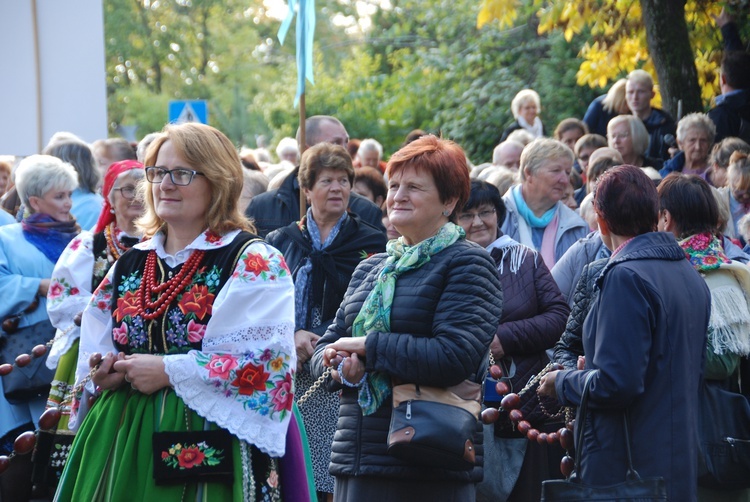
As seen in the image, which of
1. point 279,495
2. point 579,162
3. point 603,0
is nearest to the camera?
point 279,495

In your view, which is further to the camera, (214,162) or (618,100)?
(618,100)

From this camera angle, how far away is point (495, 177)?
29.0 feet

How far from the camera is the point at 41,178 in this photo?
7473 millimetres

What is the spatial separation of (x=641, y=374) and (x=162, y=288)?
1824 millimetres

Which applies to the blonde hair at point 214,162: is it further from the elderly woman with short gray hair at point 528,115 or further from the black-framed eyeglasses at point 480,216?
the elderly woman with short gray hair at point 528,115

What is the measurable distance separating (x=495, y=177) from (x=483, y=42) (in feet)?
34.8

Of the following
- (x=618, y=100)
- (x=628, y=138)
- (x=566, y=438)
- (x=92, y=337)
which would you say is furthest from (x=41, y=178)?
(x=618, y=100)

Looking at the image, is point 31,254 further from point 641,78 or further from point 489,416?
point 641,78

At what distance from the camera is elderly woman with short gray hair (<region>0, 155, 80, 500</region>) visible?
7301mm

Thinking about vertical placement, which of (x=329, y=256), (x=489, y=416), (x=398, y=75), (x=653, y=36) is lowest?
(x=489, y=416)

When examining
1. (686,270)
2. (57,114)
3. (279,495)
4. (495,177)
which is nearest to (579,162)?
(495,177)

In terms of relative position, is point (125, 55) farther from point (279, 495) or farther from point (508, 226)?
point (279, 495)

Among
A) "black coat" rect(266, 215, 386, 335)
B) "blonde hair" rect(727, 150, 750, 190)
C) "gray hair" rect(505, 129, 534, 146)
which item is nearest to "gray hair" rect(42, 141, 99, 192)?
"black coat" rect(266, 215, 386, 335)

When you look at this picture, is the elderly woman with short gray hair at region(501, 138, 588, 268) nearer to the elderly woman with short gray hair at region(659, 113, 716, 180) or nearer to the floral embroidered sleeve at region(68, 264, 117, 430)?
the elderly woman with short gray hair at region(659, 113, 716, 180)
